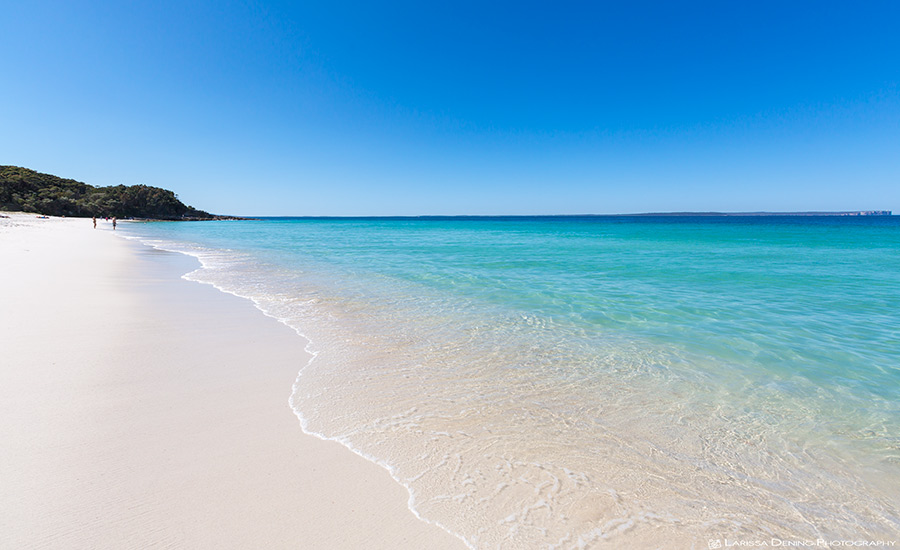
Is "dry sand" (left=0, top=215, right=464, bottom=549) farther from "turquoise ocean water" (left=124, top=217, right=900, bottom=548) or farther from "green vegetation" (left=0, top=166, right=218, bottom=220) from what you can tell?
"green vegetation" (left=0, top=166, right=218, bottom=220)

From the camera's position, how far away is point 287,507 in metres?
2.68

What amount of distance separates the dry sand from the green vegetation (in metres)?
98.0

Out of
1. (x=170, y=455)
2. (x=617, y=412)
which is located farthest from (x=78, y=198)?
(x=617, y=412)

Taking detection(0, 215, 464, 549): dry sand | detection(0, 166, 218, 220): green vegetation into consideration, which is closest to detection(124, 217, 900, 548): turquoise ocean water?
detection(0, 215, 464, 549): dry sand

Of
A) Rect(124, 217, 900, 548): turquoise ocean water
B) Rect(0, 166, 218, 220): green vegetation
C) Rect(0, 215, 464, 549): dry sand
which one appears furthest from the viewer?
Rect(0, 166, 218, 220): green vegetation

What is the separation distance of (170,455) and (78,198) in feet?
391

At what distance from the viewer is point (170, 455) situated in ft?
10.5

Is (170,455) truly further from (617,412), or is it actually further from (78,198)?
(78,198)

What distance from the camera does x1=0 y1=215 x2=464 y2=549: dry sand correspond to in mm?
2453

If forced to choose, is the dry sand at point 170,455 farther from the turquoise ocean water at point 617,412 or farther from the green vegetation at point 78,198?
the green vegetation at point 78,198

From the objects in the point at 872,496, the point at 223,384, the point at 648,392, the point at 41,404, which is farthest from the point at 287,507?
the point at 872,496

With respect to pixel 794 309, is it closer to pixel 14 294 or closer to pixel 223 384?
pixel 223 384

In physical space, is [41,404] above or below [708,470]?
above

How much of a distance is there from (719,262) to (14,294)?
89.9ft
